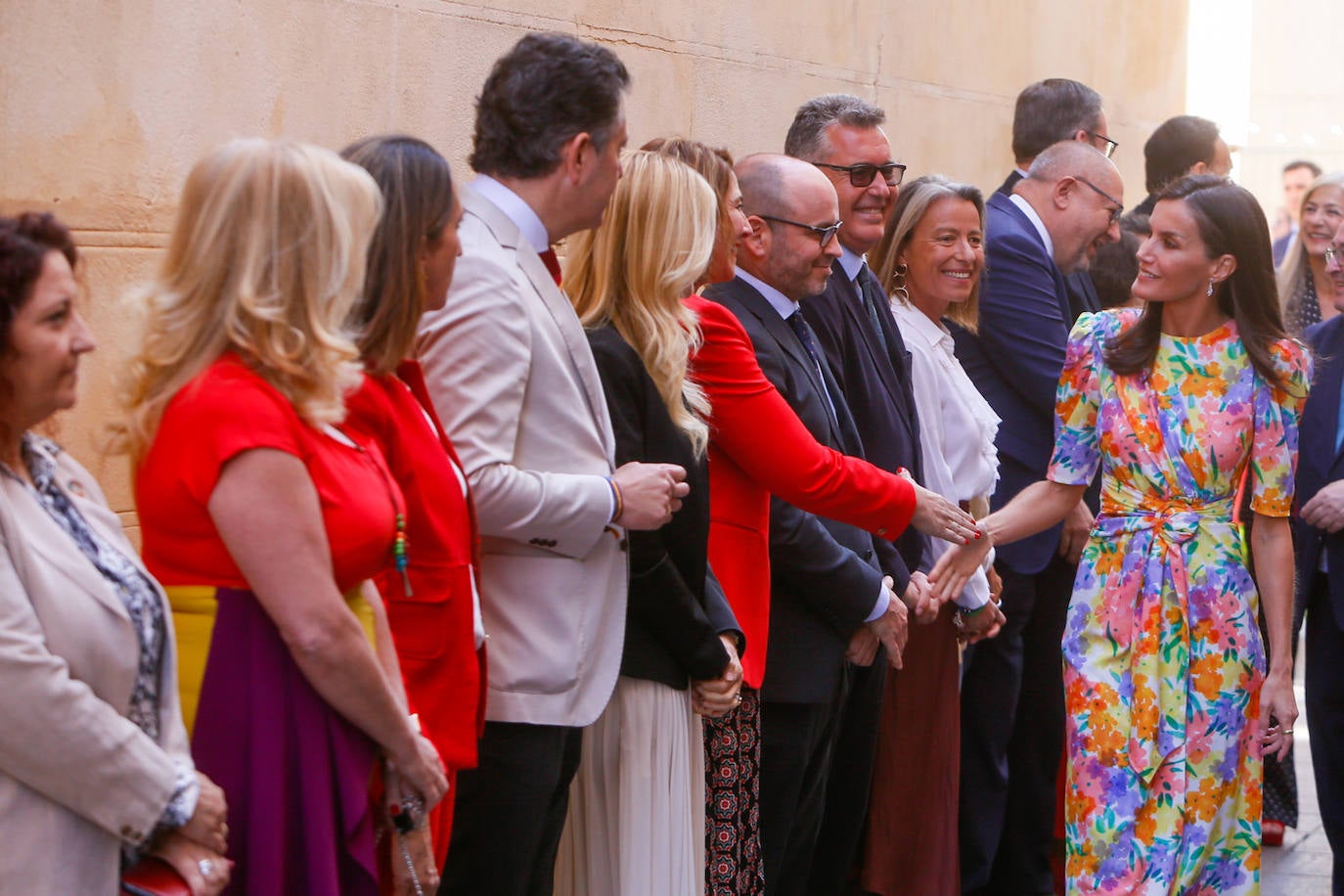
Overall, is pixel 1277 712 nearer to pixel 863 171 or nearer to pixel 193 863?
pixel 863 171

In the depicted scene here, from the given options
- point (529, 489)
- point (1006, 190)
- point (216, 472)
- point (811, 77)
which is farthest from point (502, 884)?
point (811, 77)

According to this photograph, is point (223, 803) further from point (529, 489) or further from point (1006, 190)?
point (1006, 190)

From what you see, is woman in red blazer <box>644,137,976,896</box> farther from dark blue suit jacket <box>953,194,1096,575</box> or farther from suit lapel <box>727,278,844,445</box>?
dark blue suit jacket <box>953,194,1096,575</box>

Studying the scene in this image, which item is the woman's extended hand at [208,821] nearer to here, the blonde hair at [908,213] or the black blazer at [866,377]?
the black blazer at [866,377]

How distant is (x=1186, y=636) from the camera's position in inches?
170

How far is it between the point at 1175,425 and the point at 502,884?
222 cm

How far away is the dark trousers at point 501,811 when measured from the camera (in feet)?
A: 9.87

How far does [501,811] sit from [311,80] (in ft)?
6.92

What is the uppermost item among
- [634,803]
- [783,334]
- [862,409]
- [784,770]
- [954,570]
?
[783,334]

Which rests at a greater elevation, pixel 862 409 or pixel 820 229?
pixel 820 229

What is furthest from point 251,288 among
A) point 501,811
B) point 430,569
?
point 501,811

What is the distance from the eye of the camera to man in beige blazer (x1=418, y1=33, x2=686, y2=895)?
116 inches

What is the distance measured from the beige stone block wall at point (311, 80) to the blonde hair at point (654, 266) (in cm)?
94

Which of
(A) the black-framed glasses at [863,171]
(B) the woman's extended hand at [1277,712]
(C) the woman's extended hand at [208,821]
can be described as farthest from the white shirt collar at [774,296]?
(C) the woman's extended hand at [208,821]
